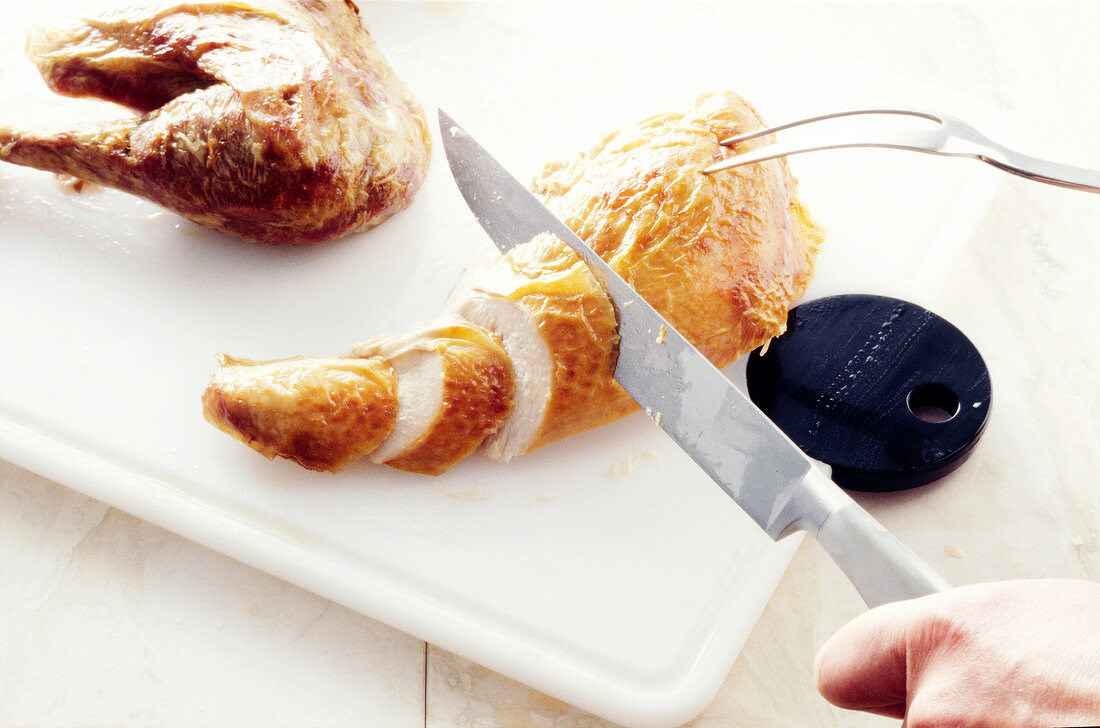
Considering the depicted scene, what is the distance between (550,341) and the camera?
1.45m

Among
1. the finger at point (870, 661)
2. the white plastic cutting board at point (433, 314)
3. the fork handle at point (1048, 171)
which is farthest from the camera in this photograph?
the fork handle at point (1048, 171)

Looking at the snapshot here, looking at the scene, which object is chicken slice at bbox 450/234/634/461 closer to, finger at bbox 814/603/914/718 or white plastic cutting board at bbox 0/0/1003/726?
white plastic cutting board at bbox 0/0/1003/726

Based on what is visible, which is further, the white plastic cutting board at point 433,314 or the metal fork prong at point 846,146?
the metal fork prong at point 846,146

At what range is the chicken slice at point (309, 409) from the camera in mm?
1409

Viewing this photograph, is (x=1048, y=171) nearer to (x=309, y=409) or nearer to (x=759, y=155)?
(x=759, y=155)

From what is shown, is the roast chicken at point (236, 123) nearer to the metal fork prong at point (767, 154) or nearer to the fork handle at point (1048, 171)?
the metal fork prong at point (767, 154)

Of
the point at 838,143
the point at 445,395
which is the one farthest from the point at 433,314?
the point at 838,143

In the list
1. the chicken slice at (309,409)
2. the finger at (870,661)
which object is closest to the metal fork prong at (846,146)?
the chicken slice at (309,409)

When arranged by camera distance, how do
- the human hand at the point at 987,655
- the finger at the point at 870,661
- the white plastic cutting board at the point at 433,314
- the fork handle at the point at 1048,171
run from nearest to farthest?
the human hand at the point at 987,655 → the finger at the point at 870,661 → the white plastic cutting board at the point at 433,314 → the fork handle at the point at 1048,171

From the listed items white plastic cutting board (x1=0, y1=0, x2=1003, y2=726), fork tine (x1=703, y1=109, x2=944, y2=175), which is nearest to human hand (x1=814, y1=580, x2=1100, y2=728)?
white plastic cutting board (x1=0, y1=0, x2=1003, y2=726)

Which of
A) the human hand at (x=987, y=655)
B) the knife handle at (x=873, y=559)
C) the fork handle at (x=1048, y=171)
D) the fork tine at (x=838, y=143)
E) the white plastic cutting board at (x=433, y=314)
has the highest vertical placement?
the fork handle at (x=1048, y=171)

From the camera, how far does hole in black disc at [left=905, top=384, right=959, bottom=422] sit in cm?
156

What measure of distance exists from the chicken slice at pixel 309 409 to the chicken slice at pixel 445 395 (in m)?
0.03

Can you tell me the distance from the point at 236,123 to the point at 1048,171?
136 centimetres
